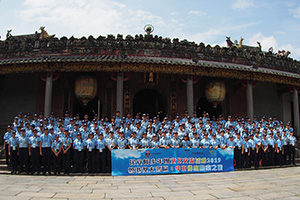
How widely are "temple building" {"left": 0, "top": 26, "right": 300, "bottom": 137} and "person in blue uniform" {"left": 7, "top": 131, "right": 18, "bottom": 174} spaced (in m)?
3.69

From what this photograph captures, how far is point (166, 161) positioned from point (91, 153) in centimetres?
249

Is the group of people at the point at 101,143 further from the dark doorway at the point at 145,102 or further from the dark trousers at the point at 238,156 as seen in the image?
the dark doorway at the point at 145,102

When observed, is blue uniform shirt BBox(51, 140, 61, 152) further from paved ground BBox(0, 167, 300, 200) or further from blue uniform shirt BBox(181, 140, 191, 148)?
blue uniform shirt BBox(181, 140, 191, 148)

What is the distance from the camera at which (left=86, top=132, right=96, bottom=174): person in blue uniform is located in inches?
311

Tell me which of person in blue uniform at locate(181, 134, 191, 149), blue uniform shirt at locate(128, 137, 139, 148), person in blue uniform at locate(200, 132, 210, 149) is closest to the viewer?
blue uniform shirt at locate(128, 137, 139, 148)

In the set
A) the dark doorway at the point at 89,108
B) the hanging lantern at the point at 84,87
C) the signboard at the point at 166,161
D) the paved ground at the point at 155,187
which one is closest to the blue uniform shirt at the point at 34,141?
the paved ground at the point at 155,187

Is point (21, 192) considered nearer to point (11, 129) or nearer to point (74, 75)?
point (11, 129)

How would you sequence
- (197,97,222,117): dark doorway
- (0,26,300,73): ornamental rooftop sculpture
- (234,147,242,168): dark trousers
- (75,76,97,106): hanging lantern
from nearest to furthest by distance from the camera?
(234,147,242,168): dark trousers < (0,26,300,73): ornamental rooftop sculpture < (75,76,97,106): hanging lantern < (197,97,222,117): dark doorway

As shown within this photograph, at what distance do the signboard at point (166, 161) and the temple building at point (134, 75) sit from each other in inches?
171

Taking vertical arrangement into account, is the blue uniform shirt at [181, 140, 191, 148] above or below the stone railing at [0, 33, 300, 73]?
below

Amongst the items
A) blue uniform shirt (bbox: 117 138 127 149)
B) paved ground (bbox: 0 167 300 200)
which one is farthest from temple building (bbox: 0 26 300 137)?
paved ground (bbox: 0 167 300 200)

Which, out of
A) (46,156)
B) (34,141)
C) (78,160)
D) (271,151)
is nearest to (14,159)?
(34,141)

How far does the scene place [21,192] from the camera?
538cm

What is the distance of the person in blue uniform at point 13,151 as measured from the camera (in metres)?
8.09
